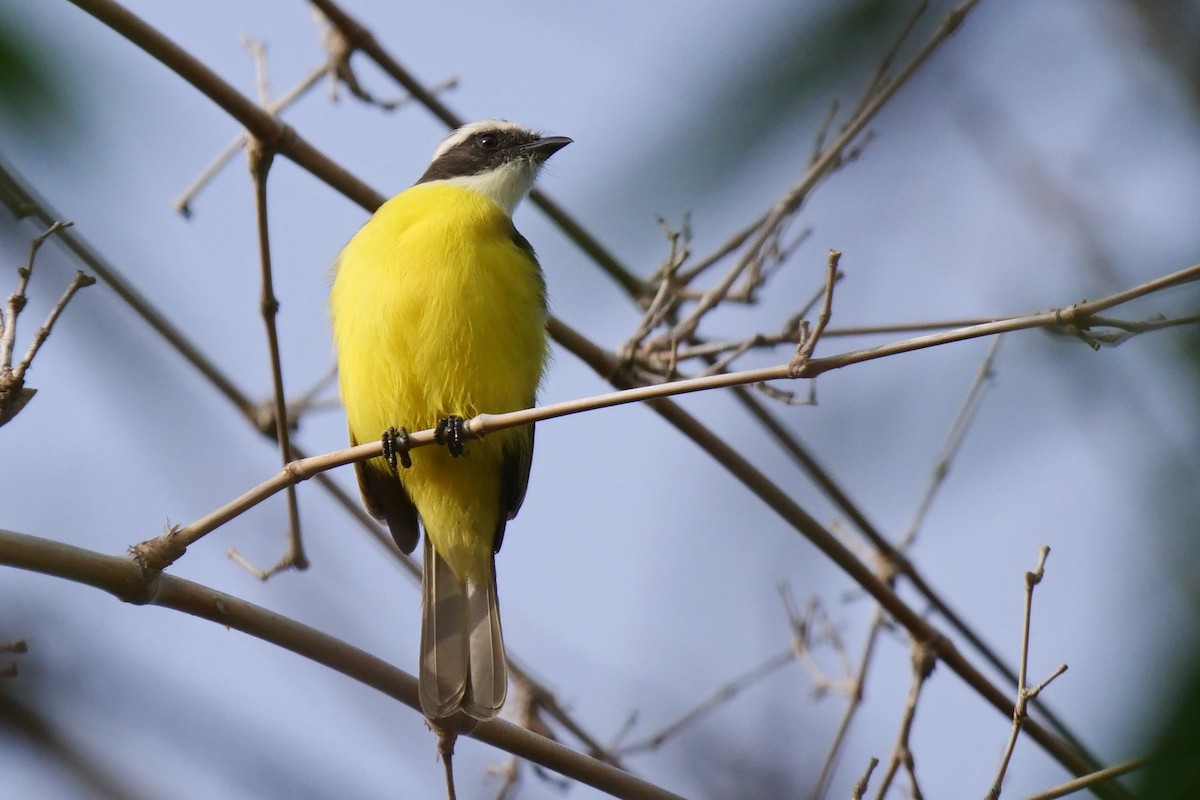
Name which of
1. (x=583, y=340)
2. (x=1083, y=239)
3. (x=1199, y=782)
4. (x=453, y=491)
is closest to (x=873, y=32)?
(x=1199, y=782)

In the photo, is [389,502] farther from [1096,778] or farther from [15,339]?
[1096,778]

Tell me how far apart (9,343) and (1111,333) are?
2.09 metres

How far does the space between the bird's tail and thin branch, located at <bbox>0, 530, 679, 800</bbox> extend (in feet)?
1.01

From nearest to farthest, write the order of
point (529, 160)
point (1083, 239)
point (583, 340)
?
point (1083, 239)
point (583, 340)
point (529, 160)

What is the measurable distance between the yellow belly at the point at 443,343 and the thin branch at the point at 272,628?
1.42 meters

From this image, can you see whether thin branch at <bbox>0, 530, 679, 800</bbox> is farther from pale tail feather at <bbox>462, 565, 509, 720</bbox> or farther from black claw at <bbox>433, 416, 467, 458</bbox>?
black claw at <bbox>433, 416, 467, 458</bbox>

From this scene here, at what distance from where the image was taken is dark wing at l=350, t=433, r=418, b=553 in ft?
14.8

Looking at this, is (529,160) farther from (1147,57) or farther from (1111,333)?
(1147,57)

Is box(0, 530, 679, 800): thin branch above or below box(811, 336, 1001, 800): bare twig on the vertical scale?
below

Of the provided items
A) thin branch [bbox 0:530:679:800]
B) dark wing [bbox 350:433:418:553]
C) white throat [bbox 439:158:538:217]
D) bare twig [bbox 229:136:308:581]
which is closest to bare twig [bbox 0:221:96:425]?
thin branch [bbox 0:530:679:800]

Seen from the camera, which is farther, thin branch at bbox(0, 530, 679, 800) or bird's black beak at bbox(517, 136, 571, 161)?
bird's black beak at bbox(517, 136, 571, 161)

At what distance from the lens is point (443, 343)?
420 centimetres

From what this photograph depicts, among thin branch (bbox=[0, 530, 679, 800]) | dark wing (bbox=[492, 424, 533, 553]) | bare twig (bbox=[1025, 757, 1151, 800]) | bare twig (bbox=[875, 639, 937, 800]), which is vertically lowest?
bare twig (bbox=[1025, 757, 1151, 800])

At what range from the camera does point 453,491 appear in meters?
4.54
